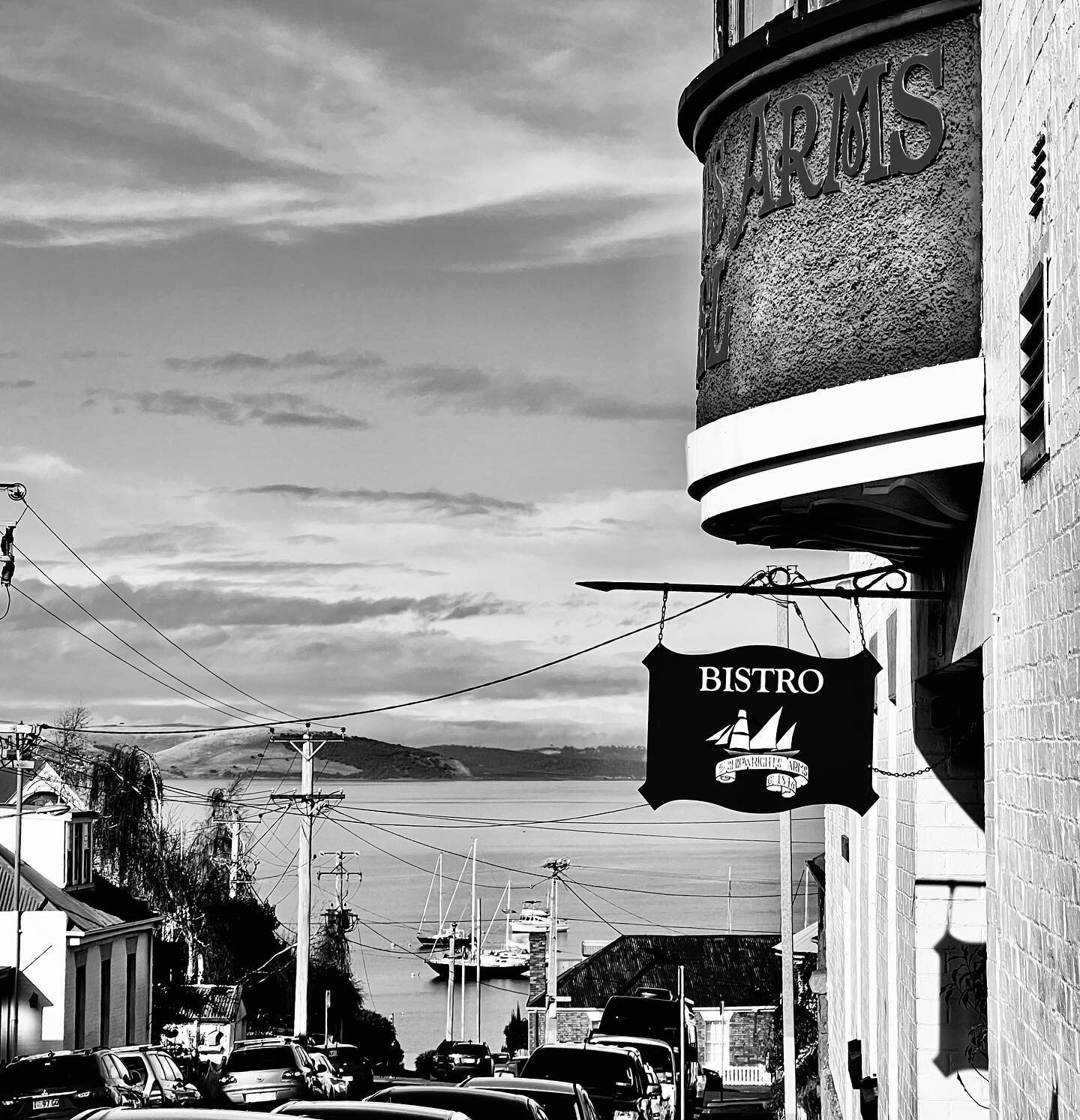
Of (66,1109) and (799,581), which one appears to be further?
(66,1109)

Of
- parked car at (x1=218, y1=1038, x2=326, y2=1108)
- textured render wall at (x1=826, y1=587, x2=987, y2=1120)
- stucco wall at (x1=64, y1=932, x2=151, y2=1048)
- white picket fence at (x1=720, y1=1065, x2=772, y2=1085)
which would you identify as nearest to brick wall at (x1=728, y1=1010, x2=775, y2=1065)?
white picket fence at (x1=720, y1=1065, x2=772, y2=1085)

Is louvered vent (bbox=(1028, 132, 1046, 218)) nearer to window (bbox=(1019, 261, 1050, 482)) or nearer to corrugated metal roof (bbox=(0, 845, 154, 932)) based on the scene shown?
window (bbox=(1019, 261, 1050, 482))

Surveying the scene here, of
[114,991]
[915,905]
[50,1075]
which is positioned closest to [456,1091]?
[915,905]

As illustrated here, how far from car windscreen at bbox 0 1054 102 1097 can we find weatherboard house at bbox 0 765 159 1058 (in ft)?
63.8

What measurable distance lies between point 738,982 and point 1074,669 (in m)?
59.3

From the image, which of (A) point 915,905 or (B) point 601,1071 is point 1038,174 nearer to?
(A) point 915,905

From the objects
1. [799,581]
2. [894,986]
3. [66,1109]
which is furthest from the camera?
[66,1109]

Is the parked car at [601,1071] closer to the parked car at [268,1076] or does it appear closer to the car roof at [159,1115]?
the parked car at [268,1076]

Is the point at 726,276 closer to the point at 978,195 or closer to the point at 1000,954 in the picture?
the point at 978,195

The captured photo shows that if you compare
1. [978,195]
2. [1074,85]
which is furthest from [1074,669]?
[978,195]

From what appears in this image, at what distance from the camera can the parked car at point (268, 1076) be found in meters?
25.1

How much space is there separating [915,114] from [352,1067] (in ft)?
115

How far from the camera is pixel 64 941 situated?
141ft

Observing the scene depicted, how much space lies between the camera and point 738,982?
62.8 meters
